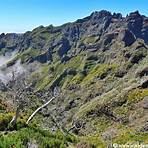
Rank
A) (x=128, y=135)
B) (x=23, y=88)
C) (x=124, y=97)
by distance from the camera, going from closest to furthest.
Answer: (x=23, y=88)
(x=128, y=135)
(x=124, y=97)

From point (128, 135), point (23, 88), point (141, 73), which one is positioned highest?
point (141, 73)

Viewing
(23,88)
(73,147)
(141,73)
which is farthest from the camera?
(141,73)

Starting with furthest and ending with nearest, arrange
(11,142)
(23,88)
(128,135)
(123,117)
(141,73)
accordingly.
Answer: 1. (141,73)
2. (123,117)
3. (128,135)
4. (23,88)
5. (11,142)

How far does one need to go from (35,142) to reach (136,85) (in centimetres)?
16523

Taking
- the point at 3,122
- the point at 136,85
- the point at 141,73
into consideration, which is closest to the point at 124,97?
the point at 136,85

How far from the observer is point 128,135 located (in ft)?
436

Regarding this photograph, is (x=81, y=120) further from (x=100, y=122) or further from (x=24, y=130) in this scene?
(x=24, y=130)

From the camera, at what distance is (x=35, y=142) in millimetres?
25938

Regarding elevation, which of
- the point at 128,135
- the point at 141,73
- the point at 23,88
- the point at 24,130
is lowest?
the point at 128,135

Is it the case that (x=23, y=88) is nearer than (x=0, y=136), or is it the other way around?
(x=0, y=136)

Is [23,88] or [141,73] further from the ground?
[141,73]

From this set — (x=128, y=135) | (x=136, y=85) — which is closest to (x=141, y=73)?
(x=136, y=85)

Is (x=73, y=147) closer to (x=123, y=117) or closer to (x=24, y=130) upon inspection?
Result: (x=24, y=130)

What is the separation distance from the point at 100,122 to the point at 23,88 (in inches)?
5716
